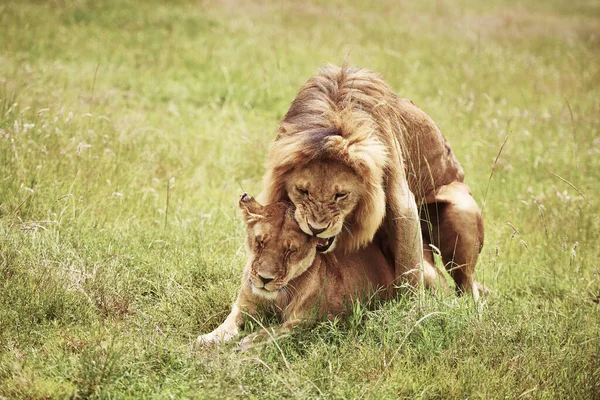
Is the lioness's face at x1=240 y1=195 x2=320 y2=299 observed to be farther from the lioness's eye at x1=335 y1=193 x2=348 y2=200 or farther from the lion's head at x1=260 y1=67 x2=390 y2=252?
the lioness's eye at x1=335 y1=193 x2=348 y2=200

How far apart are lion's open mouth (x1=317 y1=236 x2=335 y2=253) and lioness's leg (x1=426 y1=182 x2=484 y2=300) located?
986 millimetres

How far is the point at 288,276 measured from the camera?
13.9 ft

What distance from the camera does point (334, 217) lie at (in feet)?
13.6

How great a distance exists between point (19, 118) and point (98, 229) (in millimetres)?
1713

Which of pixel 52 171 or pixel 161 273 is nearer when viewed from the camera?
pixel 161 273

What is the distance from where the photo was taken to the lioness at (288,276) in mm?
4180

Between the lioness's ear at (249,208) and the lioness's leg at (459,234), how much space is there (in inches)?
56.1

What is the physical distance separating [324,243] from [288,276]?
304mm

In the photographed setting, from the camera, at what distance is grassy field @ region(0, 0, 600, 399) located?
13.0ft

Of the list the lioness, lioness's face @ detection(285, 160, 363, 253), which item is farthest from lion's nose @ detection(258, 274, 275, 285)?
lioness's face @ detection(285, 160, 363, 253)

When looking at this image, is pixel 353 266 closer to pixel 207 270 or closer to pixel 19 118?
pixel 207 270

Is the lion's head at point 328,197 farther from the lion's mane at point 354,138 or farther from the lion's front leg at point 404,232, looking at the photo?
the lion's front leg at point 404,232

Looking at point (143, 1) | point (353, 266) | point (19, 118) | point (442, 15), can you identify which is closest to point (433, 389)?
point (353, 266)

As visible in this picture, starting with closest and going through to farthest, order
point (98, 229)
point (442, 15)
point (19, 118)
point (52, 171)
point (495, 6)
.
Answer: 1. point (98, 229)
2. point (52, 171)
3. point (19, 118)
4. point (442, 15)
5. point (495, 6)
